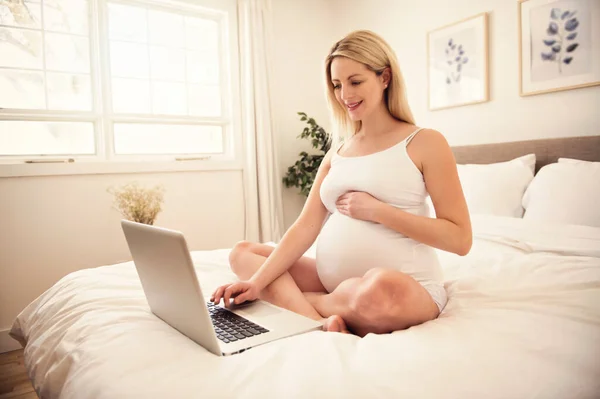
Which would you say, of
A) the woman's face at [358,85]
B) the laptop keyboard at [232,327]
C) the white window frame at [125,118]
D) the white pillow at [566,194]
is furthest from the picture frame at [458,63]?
the laptop keyboard at [232,327]

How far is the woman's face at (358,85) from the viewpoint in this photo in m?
1.35

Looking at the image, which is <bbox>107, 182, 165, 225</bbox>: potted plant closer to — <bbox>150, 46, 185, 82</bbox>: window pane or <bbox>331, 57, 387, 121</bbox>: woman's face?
<bbox>150, 46, 185, 82</bbox>: window pane

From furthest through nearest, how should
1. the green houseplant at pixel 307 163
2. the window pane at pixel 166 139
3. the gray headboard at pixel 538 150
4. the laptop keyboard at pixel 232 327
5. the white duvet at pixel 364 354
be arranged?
1. the green houseplant at pixel 307 163
2. the window pane at pixel 166 139
3. the gray headboard at pixel 538 150
4. the laptop keyboard at pixel 232 327
5. the white duvet at pixel 364 354

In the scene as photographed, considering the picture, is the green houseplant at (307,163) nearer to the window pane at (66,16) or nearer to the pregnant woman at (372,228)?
the window pane at (66,16)

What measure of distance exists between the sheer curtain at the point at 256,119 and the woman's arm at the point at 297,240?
83.0 inches

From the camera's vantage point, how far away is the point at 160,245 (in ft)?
3.11

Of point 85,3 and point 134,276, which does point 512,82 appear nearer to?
point 134,276

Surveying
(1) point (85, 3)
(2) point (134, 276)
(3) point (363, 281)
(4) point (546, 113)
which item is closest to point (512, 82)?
Result: (4) point (546, 113)

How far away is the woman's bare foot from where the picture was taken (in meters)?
1.05

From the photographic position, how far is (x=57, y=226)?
2.89m

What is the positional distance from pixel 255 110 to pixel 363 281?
2785mm

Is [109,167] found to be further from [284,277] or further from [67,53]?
[284,277]

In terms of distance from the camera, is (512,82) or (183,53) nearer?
(512,82)

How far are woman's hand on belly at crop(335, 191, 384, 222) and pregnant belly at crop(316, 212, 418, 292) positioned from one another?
35mm
